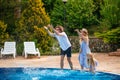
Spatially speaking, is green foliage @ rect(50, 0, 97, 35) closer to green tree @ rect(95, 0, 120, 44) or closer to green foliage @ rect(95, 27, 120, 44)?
green tree @ rect(95, 0, 120, 44)

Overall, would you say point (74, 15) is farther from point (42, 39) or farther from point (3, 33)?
point (3, 33)

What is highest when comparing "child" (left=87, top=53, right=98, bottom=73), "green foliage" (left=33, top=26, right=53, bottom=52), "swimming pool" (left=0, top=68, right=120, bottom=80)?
"green foliage" (left=33, top=26, right=53, bottom=52)

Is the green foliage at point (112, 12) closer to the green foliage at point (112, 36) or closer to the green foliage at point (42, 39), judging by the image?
the green foliage at point (112, 36)

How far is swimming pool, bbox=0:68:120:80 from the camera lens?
11.4 m

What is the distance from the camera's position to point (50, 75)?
1195cm

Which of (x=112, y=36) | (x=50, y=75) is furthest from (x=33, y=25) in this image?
(x=50, y=75)

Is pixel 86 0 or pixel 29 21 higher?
pixel 86 0

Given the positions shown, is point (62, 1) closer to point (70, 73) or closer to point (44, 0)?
point (44, 0)

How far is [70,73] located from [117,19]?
9.77m

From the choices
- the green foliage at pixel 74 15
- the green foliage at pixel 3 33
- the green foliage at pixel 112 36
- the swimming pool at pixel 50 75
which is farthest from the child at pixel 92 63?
A: the green foliage at pixel 74 15

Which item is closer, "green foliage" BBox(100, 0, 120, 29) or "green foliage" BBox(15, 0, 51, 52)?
"green foliage" BBox(15, 0, 51, 52)

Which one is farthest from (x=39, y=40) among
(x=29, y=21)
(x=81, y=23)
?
(x=81, y=23)

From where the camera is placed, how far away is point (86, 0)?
27.1 metres

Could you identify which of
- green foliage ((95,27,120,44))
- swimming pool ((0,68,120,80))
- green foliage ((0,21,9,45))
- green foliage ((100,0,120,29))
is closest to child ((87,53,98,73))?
swimming pool ((0,68,120,80))
